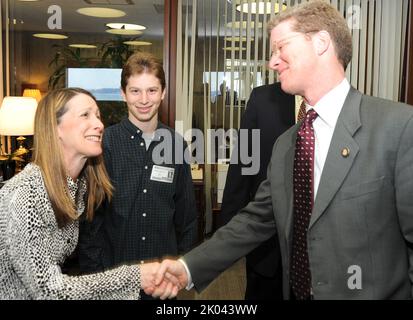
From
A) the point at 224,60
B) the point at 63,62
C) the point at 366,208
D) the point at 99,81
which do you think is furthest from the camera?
the point at 63,62

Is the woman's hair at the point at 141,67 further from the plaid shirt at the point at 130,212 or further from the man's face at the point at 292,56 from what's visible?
the man's face at the point at 292,56

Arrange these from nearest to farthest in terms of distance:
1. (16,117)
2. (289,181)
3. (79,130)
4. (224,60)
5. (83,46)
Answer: (289,181) → (79,130) → (16,117) → (224,60) → (83,46)

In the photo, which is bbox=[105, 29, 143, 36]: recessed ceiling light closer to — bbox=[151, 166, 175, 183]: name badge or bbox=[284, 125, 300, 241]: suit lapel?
bbox=[151, 166, 175, 183]: name badge

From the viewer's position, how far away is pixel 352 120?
4.63ft

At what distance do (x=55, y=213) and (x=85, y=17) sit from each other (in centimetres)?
536

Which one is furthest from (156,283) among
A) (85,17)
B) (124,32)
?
(124,32)

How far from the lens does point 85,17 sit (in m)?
6.32

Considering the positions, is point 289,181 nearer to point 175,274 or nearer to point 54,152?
Result: point 175,274

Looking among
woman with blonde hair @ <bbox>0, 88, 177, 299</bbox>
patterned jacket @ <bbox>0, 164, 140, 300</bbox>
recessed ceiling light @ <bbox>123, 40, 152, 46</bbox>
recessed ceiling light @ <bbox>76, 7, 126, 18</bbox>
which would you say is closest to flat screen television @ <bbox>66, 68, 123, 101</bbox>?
recessed ceiling light @ <bbox>123, 40, 152, 46</bbox>

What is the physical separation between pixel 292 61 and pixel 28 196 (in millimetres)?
941

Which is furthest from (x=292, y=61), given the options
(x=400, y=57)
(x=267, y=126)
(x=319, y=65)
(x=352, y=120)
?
(x=400, y=57)

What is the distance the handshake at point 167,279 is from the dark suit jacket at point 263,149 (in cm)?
52

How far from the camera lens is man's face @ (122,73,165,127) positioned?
7.22 ft
